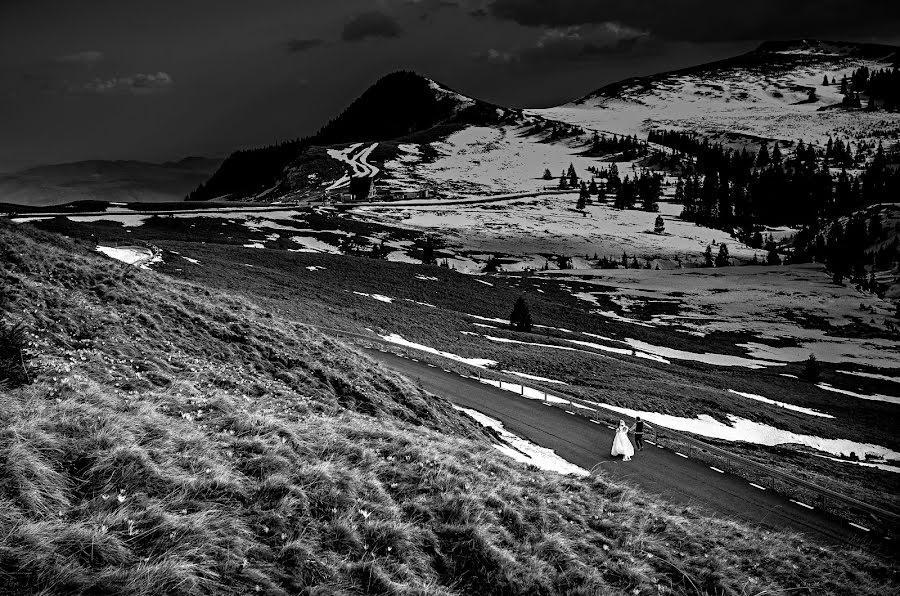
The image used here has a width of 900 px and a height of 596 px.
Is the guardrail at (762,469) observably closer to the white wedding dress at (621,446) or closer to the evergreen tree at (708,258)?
the white wedding dress at (621,446)

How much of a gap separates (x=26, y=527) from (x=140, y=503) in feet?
3.58

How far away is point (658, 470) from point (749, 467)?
4680mm

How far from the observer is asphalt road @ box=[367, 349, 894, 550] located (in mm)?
15070

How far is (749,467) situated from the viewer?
64.2ft

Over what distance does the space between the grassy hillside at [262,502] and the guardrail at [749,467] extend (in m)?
6.13

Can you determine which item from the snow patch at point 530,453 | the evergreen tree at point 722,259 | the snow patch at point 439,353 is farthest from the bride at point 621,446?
the evergreen tree at point 722,259

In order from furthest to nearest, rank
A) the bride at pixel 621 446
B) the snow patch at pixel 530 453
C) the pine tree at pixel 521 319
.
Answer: the pine tree at pixel 521 319
the bride at pixel 621 446
the snow patch at pixel 530 453

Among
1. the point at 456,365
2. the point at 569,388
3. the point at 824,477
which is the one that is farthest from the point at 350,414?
→ the point at 824,477

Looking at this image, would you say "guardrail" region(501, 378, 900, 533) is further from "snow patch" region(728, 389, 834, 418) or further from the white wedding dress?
"snow patch" region(728, 389, 834, 418)

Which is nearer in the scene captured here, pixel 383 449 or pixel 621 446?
pixel 383 449

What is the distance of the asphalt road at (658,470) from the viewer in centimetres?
1507

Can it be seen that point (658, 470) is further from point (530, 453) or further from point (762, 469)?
point (762, 469)

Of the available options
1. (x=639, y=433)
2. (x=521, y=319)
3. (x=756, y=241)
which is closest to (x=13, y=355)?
(x=639, y=433)

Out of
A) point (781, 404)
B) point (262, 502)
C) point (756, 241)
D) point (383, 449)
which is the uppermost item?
point (262, 502)
